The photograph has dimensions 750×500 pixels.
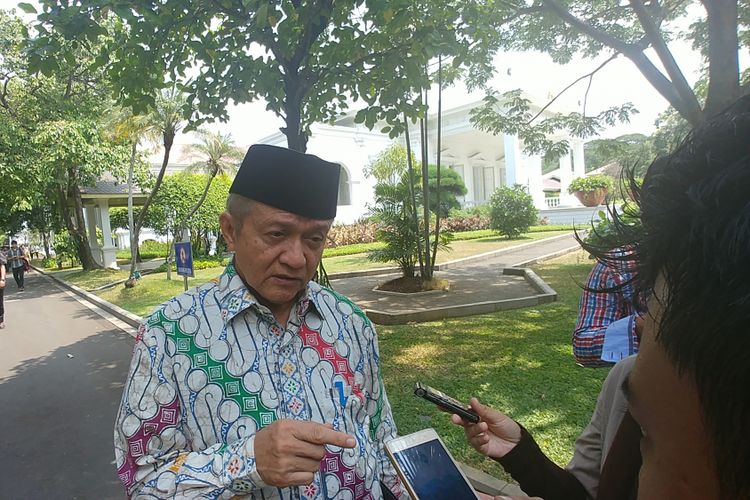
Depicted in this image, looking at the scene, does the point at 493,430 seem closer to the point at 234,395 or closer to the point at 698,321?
the point at 234,395

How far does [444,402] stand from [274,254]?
0.71 metres

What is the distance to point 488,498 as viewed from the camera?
1.40m

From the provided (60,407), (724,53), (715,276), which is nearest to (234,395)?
(715,276)

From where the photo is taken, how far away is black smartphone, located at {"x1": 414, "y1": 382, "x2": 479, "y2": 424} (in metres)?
1.44

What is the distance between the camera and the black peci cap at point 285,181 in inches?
62.8

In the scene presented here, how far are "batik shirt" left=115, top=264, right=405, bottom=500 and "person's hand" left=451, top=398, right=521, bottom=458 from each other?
0.37 metres

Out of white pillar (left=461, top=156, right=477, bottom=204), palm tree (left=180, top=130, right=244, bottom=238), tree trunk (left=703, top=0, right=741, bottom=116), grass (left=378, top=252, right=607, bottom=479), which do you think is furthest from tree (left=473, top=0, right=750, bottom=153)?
white pillar (left=461, top=156, right=477, bottom=204)

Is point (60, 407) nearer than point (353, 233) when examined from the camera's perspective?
Yes

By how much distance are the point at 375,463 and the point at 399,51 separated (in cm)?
290

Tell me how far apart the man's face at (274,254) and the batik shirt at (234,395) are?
0.18ft

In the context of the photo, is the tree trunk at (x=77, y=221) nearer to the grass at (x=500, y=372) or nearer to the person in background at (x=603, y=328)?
the grass at (x=500, y=372)

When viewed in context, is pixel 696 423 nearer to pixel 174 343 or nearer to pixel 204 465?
pixel 204 465

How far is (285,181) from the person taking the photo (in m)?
1.59

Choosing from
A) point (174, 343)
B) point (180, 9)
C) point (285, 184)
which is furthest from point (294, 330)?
point (180, 9)
